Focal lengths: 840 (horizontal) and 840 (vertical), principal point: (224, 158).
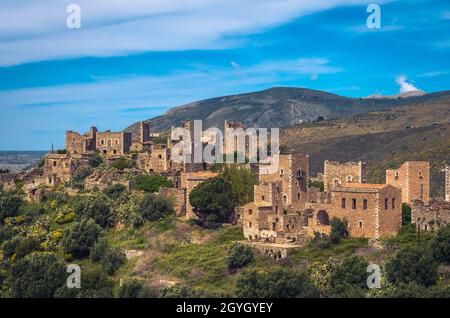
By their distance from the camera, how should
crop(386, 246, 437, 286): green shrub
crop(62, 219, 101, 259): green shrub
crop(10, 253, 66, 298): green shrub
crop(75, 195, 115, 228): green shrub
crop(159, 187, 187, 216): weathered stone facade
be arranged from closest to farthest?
crop(386, 246, 437, 286): green shrub → crop(10, 253, 66, 298): green shrub → crop(62, 219, 101, 259): green shrub → crop(159, 187, 187, 216): weathered stone facade → crop(75, 195, 115, 228): green shrub

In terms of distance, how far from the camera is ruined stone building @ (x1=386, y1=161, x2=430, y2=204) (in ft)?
165

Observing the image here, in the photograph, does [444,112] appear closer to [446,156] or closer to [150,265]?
[446,156]

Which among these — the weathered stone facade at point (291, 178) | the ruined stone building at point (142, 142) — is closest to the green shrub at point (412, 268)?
the weathered stone facade at point (291, 178)

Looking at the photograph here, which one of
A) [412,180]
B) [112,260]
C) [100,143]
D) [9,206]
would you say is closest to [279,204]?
[412,180]

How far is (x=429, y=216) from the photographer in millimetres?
47562

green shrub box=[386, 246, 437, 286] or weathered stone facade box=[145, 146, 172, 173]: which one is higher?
weathered stone facade box=[145, 146, 172, 173]

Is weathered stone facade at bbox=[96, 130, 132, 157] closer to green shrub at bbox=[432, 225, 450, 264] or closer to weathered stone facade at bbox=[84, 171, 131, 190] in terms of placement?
weathered stone facade at bbox=[84, 171, 131, 190]

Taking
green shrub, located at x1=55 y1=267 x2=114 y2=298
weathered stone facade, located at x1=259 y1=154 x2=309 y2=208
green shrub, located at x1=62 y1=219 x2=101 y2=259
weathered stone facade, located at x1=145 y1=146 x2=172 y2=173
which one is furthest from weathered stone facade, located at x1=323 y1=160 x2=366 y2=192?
weathered stone facade, located at x1=145 y1=146 x2=172 y2=173

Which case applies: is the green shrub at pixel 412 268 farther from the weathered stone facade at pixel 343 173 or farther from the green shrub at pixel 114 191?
the green shrub at pixel 114 191

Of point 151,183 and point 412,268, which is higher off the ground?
point 151,183

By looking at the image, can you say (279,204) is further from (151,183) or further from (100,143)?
(100,143)

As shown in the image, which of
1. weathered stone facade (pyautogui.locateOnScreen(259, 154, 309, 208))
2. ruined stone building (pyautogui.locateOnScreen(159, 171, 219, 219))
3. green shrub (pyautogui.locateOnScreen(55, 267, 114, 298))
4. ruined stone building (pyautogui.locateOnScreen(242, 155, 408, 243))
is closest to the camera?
green shrub (pyautogui.locateOnScreen(55, 267, 114, 298))

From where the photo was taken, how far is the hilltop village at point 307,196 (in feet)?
156

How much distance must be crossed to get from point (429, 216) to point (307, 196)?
29.1 ft
